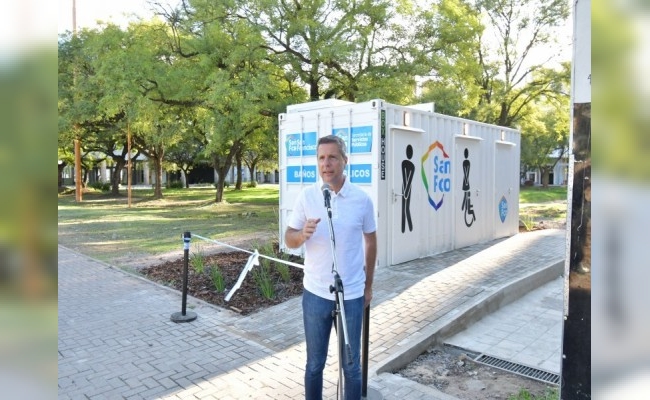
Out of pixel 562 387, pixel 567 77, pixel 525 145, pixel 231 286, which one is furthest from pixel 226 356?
pixel 525 145

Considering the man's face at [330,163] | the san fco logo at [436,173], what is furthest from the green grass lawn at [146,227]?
the man's face at [330,163]

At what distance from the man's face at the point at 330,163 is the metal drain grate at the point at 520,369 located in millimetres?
2886

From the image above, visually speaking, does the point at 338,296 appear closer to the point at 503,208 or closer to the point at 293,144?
the point at 293,144

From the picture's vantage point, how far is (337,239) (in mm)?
3074

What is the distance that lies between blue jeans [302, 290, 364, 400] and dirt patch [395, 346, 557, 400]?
4.50 feet

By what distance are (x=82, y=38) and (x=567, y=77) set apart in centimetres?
2512

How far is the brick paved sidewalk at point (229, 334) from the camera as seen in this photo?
4141mm

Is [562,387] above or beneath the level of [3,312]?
beneath

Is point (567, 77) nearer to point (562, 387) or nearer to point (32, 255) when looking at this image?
point (562, 387)

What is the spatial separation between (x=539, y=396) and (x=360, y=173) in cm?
491

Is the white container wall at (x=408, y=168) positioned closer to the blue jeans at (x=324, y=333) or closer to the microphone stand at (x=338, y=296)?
the blue jeans at (x=324, y=333)

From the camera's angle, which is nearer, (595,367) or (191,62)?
(595,367)

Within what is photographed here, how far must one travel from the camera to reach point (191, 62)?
1742 centimetres

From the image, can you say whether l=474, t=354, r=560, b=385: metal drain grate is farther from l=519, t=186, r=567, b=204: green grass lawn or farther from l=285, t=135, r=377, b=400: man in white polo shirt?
l=519, t=186, r=567, b=204: green grass lawn
